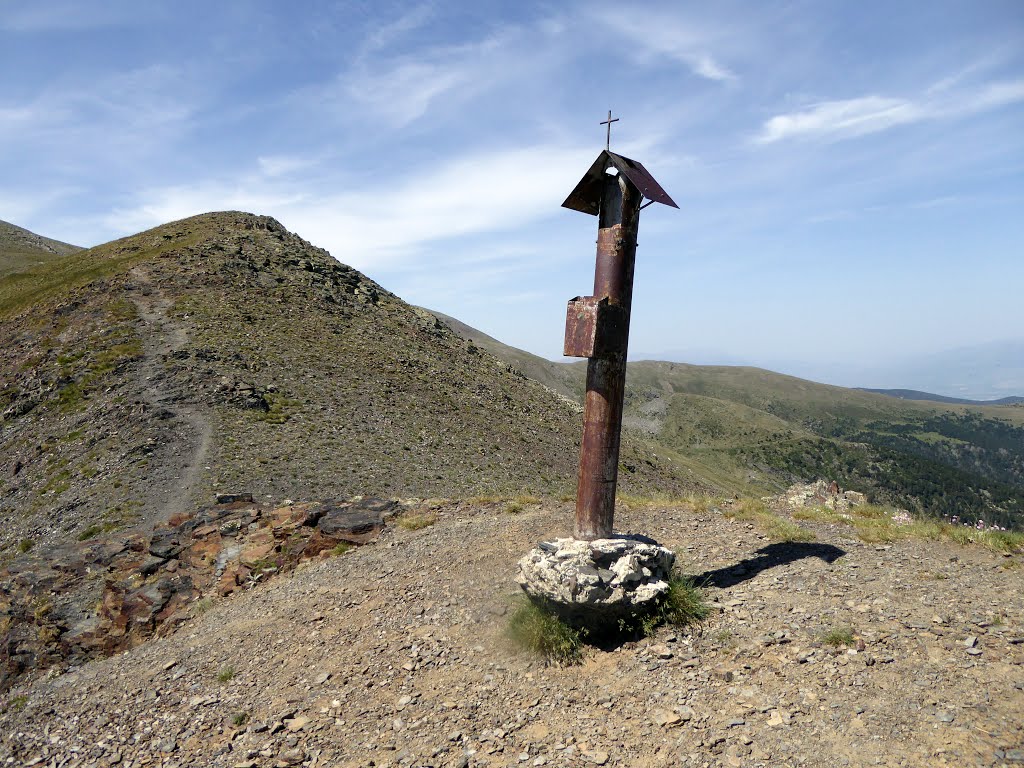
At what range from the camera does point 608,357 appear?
30.3 ft

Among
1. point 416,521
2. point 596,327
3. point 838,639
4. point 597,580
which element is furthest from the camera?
point 416,521

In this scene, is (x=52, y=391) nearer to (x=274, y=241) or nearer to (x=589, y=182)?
(x=274, y=241)

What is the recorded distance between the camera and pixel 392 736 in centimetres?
771

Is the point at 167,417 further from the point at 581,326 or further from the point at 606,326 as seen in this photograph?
the point at 606,326

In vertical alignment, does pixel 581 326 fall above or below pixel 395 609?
above

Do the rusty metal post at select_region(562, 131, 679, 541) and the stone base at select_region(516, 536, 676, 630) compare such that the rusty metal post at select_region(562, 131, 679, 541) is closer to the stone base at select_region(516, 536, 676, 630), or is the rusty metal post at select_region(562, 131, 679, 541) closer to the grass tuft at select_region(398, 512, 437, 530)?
the stone base at select_region(516, 536, 676, 630)

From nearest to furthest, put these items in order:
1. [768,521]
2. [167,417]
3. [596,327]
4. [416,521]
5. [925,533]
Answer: [596,327]
[925,533]
[768,521]
[416,521]
[167,417]

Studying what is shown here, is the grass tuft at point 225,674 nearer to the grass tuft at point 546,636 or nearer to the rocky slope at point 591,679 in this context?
the rocky slope at point 591,679

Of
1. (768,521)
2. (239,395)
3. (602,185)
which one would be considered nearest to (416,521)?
(768,521)

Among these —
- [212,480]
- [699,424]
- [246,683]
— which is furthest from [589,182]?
[699,424]

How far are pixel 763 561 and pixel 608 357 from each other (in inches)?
192

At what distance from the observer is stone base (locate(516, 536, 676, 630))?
27.9 feet

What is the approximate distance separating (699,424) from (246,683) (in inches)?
5614

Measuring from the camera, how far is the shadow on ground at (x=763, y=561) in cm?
1008
